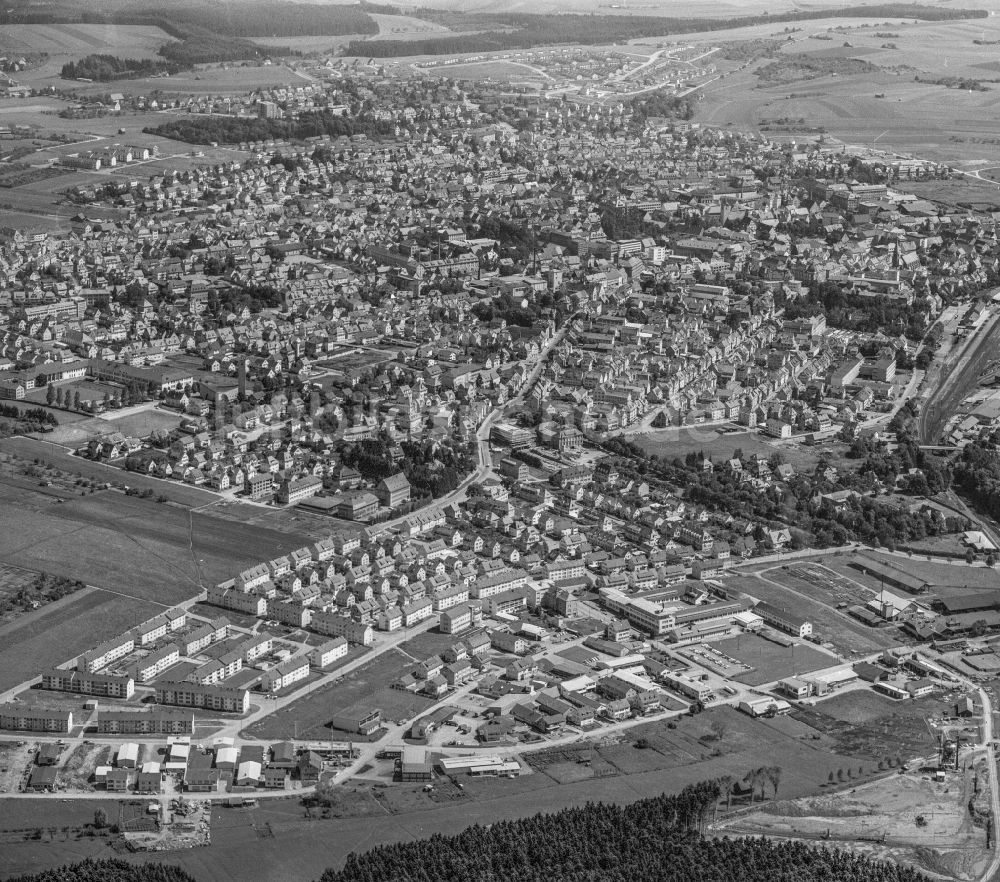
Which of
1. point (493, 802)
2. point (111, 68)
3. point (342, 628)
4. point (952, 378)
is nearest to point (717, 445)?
point (952, 378)

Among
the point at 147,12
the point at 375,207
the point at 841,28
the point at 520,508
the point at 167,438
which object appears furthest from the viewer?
the point at 841,28

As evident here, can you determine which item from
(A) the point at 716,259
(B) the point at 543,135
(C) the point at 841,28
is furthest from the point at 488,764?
(C) the point at 841,28

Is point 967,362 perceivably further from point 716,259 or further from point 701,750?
point 701,750

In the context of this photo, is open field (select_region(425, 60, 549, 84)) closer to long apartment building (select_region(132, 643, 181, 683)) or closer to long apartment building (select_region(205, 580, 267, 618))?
long apartment building (select_region(205, 580, 267, 618))

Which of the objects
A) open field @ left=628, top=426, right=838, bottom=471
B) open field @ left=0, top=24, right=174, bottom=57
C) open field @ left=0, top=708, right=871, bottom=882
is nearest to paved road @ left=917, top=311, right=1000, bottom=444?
open field @ left=628, top=426, right=838, bottom=471

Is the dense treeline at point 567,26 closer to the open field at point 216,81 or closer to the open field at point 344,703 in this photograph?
the open field at point 216,81

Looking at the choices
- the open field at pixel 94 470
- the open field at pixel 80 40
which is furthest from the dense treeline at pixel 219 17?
the open field at pixel 94 470

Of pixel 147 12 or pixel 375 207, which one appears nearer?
pixel 375 207
